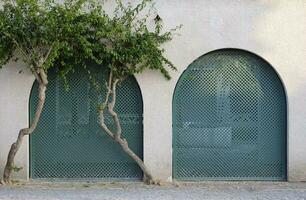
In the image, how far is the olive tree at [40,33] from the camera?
8891 mm

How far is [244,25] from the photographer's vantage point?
10008mm

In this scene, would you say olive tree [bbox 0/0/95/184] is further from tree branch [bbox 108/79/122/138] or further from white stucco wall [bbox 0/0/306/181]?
tree branch [bbox 108/79/122/138]

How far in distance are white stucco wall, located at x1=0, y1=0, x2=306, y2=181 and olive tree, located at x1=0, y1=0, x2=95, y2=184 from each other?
2.39 ft

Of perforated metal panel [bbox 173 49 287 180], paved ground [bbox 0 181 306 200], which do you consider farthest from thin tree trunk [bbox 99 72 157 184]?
perforated metal panel [bbox 173 49 287 180]

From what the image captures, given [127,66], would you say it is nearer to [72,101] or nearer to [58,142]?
[72,101]

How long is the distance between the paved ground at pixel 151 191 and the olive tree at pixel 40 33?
0.97 m

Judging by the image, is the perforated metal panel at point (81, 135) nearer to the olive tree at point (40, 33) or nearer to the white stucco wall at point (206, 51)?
the white stucco wall at point (206, 51)

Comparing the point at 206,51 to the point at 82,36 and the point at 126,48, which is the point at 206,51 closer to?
the point at 126,48

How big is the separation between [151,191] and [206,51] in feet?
9.58

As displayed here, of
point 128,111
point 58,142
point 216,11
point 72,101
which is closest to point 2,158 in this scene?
point 58,142

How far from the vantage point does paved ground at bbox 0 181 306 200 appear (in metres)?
8.75

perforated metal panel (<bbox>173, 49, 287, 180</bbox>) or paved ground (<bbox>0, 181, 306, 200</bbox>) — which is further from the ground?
perforated metal panel (<bbox>173, 49, 287, 180</bbox>)

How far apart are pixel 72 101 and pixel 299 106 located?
4512 mm

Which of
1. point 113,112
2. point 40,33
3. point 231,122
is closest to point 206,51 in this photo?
point 231,122
